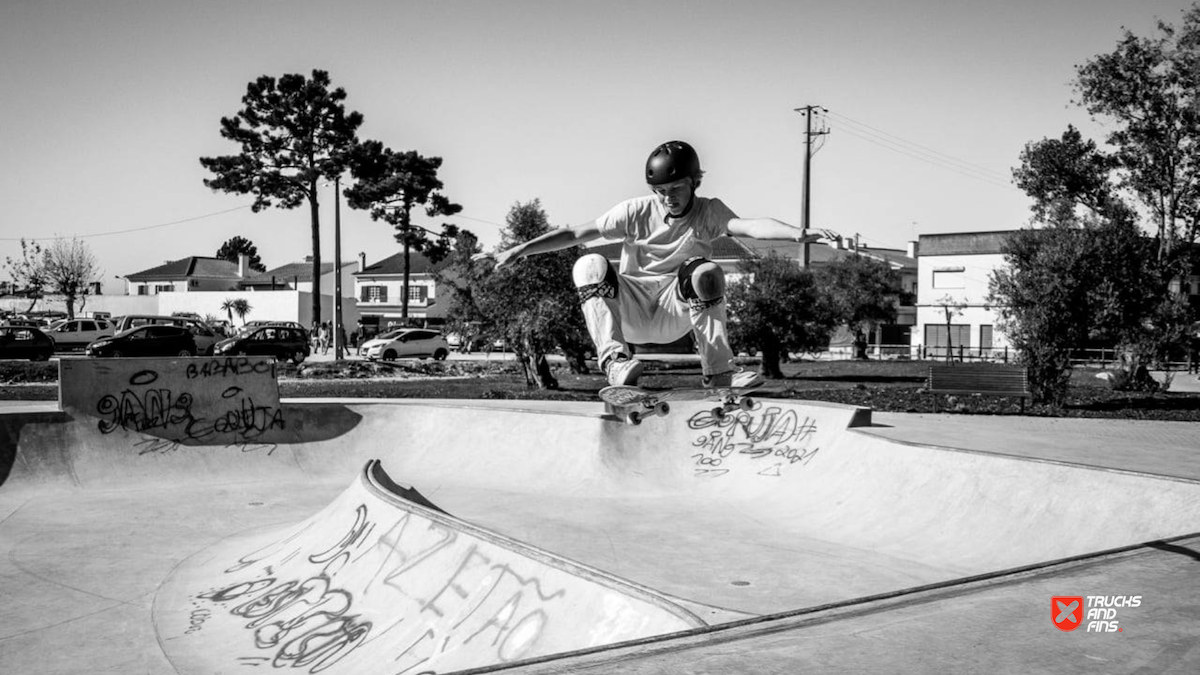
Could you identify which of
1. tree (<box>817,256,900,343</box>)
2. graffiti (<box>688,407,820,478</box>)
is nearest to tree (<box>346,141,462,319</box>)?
tree (<box>817,256,900,343</box>)

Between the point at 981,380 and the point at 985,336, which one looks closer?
the point at 981,380

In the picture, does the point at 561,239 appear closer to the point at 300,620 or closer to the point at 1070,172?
the point at 300,620

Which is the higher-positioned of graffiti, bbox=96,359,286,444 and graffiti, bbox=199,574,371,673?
graffiti, bbox=96,359,286,444

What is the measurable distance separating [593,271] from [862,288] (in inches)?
2097

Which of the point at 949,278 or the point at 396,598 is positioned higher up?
the point at 949,278

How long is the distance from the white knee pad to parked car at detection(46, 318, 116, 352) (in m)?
41.2

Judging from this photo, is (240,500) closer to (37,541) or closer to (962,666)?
(37,541)

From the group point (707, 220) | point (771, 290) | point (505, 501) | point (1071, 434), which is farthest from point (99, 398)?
point (771, 290)

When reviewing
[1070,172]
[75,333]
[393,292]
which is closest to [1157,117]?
[1070,172]

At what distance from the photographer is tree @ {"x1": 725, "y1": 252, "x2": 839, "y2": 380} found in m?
32.6

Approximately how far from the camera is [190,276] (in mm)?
94812

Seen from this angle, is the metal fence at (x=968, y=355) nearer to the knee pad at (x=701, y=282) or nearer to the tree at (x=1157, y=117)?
the tree at (x=1157, y=117)

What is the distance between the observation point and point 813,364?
44344mm

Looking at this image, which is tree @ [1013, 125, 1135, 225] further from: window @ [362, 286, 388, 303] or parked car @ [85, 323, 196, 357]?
window @ [362, 286, 388, 303]
